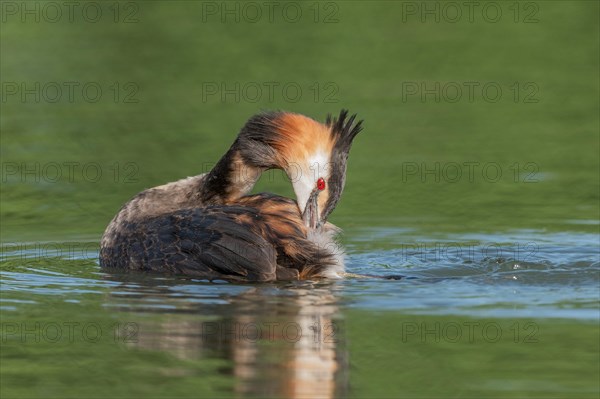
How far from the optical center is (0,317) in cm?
873

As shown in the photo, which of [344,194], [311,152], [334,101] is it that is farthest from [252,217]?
[334,101]

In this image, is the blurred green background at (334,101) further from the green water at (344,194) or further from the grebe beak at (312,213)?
the grebe beak at (312,213)

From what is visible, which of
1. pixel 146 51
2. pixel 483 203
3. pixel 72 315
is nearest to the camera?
pixel 72 315

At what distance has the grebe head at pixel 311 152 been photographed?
988cm

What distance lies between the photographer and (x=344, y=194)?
43.1 feet

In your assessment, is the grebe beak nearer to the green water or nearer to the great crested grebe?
the great crested grebe

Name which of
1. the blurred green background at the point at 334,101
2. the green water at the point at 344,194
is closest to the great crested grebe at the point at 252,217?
the green water at the point at 344,194

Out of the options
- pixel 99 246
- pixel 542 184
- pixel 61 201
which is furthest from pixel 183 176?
pixel 542 184

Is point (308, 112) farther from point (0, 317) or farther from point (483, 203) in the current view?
point (0, 317)

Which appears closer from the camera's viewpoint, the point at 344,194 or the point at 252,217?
the point at 252,217

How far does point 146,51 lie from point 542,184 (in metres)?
8.73

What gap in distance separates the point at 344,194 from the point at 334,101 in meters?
3.59

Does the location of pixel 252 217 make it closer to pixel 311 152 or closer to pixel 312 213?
pixel 312 213

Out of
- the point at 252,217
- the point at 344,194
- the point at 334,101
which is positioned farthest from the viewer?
the point at 334,101
